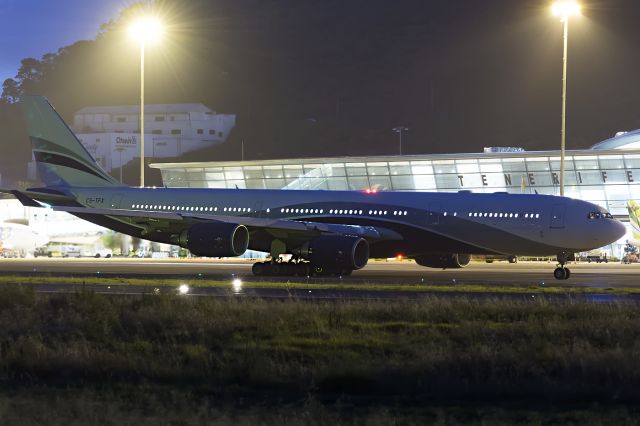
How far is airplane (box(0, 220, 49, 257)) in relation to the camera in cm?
8006

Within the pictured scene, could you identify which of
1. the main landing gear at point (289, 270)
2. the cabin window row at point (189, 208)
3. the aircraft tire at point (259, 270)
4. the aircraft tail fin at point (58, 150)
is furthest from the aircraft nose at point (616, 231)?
the aircraft tail fin at point (58, 150)

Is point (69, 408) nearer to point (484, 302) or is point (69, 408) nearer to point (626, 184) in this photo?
point (484, 302)

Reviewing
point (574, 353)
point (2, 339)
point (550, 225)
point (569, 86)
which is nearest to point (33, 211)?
point (550, 225)

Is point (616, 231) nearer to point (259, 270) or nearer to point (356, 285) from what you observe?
point (356, 285)

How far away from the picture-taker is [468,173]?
85.2 meters

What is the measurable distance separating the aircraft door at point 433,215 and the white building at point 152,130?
109 m

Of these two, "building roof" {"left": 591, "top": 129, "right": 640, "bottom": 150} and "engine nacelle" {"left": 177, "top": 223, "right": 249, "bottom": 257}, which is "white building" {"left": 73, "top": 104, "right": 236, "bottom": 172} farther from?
"engine nacelle" {"left": 177, "top": 223, "right": 249, "bottom": 257}

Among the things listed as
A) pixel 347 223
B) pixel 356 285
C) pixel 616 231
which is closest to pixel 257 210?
pixel 347 223

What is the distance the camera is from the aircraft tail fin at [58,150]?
2050 inches

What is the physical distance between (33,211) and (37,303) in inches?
2433

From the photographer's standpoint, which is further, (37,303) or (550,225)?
(550,225)

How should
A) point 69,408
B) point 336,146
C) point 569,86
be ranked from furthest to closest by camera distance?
1. point 569,86
2. point 336,146
3. point 69,408

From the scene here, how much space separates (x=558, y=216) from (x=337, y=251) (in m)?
9.22

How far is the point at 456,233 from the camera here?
43250 millimetres
